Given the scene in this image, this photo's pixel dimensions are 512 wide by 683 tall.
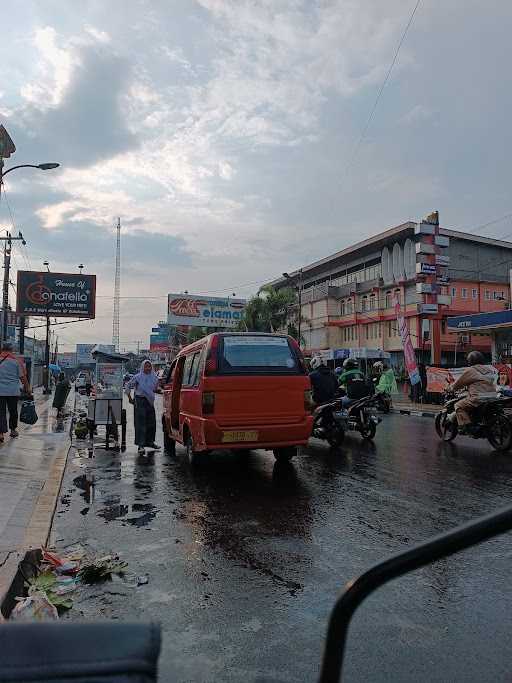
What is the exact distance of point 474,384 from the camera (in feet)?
35.8

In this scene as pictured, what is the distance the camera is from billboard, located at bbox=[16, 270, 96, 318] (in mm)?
41438

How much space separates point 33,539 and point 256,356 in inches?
163

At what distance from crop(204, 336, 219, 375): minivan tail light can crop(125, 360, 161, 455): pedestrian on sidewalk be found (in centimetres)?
319

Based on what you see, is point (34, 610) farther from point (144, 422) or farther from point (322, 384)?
point (322, 384)

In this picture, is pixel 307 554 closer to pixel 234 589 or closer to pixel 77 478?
pixel 234 589

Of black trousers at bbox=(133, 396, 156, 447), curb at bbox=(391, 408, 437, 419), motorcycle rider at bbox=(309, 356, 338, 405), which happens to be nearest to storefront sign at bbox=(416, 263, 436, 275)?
curb at bbox=(391, 408, 437, 419)

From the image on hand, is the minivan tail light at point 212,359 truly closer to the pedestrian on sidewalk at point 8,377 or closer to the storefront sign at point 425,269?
the pedestrian on sidewalk at point 8,377

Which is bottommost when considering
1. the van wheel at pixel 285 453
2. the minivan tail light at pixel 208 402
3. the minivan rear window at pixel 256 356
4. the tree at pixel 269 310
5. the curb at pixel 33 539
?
the curb at pixel 33 539

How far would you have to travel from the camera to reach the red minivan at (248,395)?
26.3 feet

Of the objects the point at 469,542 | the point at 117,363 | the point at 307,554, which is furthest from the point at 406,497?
the point at 117,363

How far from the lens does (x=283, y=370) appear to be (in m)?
8.48

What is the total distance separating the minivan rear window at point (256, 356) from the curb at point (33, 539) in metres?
2.75

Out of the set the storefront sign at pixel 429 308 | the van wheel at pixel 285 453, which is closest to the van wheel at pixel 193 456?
the van wheel at pixel 285 453

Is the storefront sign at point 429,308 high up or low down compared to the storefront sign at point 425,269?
down
